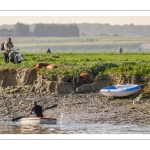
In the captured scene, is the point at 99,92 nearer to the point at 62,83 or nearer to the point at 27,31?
the point at 62,83

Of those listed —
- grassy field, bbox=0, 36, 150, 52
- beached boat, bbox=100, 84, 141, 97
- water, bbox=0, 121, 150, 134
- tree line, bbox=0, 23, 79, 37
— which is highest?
beached boat, bbox=100, 84, 141, 97

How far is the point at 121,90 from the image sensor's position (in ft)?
125

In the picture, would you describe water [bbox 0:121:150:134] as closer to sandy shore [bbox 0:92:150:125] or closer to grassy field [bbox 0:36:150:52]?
sandy shore [bbox 0:92:150:125]

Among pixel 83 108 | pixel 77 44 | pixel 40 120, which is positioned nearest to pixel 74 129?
pixel 40 120

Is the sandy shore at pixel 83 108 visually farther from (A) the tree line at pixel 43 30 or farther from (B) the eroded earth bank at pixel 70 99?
(A) the tree line at pixel 43 30

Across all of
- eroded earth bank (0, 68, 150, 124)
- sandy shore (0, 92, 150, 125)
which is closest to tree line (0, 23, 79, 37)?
eroded earth bank (0, 68, 150, 124)

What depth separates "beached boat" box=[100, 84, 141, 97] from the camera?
37.9 m

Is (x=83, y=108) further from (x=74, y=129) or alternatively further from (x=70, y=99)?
(x=74, y=129)

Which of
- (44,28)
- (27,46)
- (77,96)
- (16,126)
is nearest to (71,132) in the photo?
(16,126)

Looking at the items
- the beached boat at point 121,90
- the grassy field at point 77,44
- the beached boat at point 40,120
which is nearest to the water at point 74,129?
the beached boat at point 40,120

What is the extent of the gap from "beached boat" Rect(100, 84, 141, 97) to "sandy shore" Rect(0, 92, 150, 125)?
289 millimetres

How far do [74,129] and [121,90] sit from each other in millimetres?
7220

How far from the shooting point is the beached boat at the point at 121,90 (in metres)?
37.9

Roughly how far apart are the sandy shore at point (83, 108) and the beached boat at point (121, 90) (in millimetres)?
289
